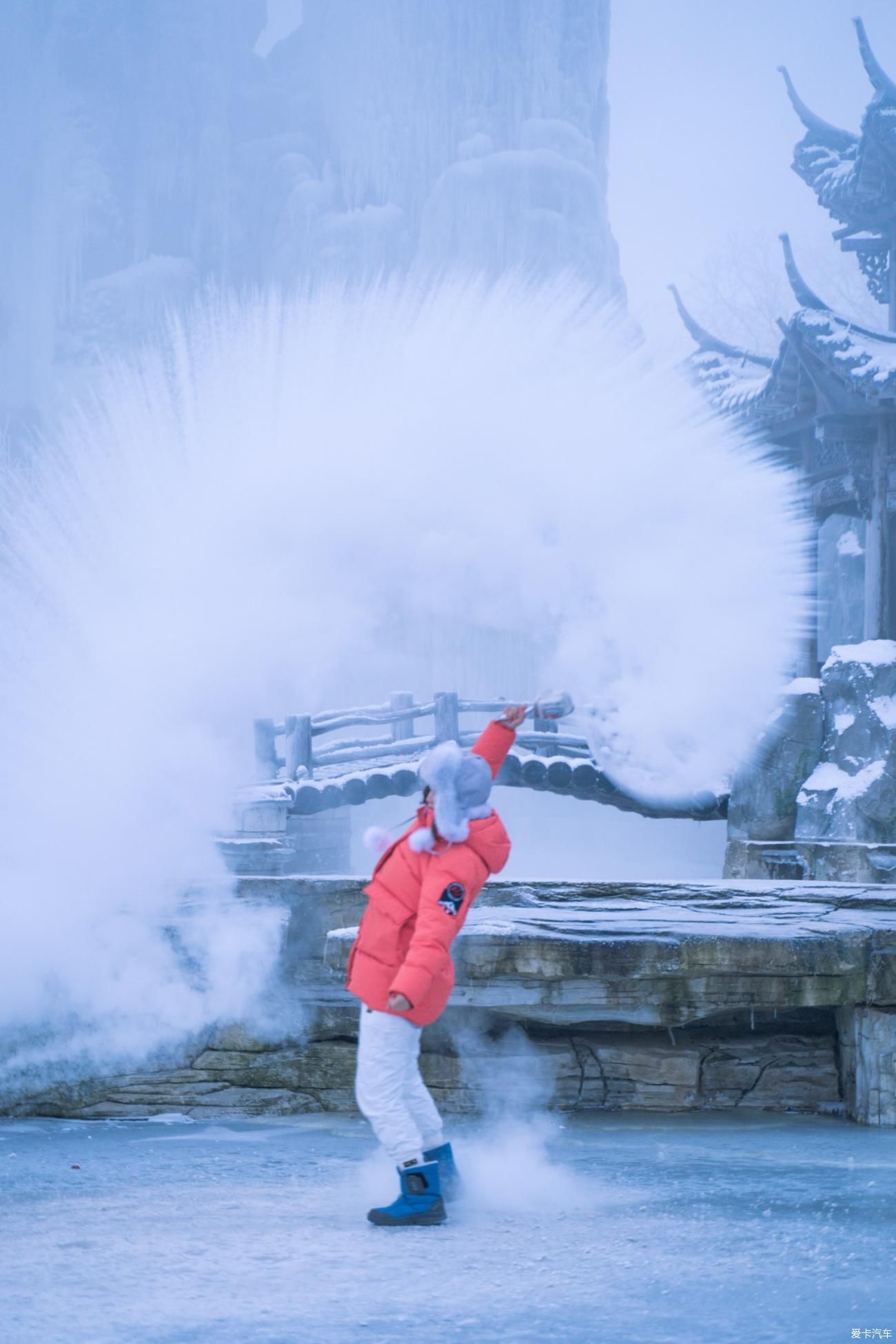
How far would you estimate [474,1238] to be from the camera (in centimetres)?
248

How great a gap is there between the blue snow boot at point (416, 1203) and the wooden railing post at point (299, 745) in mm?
7143

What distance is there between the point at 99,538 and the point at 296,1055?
1362 centimetres

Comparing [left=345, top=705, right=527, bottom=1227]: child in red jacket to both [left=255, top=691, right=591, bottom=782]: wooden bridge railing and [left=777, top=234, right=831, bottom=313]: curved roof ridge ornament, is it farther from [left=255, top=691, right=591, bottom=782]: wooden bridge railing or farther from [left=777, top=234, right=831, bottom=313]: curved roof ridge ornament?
[left=777, top=234, right=831, bottom=313]: curved roof ridge ornament

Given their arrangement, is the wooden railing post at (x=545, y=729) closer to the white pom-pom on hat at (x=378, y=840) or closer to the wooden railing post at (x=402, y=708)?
the wooden railing post at (x=402, y=708)

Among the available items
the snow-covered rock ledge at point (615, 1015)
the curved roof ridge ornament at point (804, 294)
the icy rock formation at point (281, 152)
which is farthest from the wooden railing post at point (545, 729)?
the icy rock formation at point (281, 152)

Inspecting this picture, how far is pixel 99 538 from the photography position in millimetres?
16531

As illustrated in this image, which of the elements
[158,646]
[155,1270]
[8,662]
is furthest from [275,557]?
[155,1270]

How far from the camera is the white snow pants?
258cm

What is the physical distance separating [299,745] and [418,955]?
7.25 meters

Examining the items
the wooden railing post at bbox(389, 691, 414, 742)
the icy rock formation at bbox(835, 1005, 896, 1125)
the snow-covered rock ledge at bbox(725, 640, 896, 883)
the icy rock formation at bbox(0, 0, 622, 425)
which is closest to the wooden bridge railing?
the wooden railing post at bbox(389, 691, 414, 742)

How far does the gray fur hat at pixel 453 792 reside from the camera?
2.65 meters

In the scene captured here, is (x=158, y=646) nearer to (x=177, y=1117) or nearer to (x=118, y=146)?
(x=177, y=1117)

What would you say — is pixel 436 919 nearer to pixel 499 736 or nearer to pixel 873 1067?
pixel 499 736

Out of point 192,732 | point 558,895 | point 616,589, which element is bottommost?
point 558,895
